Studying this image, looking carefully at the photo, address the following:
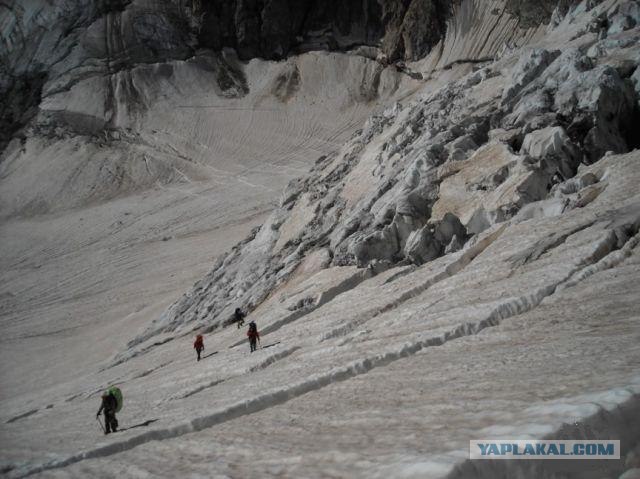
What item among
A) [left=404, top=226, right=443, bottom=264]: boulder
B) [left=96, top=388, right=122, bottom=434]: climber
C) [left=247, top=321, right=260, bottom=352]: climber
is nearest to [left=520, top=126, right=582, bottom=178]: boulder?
[left=404, top=226, right=443, bottom=264]: boulder

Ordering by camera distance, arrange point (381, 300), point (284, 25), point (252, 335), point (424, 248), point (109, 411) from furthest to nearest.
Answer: point (284, 25)
point (424, 248)
point (252, 335)
point (381, 300)
point (109, 411)

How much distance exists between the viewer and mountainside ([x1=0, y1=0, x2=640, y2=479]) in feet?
18.7

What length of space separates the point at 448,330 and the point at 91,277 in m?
38.7

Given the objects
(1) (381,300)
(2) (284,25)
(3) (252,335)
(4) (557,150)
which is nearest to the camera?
(1) (381,300)

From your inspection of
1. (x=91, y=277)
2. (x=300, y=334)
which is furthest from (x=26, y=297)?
(x=300, y=334)

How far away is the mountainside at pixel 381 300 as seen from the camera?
5.71 metres

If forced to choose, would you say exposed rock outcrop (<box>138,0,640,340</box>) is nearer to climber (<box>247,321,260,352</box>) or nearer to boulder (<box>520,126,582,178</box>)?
boulder (<box>520,126,582,178</box>)

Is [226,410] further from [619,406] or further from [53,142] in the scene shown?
[53,142]

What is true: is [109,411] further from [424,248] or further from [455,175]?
[455,175]

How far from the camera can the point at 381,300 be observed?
13.7 metres

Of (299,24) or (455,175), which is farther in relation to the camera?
(299,24)

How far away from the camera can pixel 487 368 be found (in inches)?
276

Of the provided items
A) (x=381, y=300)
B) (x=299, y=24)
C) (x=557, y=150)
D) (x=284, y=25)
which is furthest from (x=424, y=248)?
(x=299, y=24)

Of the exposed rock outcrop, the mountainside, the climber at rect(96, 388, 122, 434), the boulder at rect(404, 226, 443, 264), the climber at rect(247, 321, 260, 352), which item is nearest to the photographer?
the mountainside
